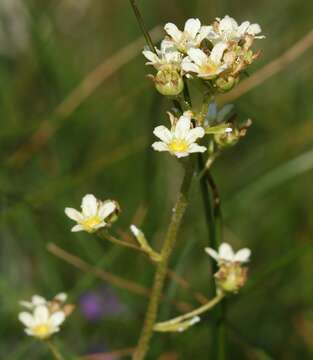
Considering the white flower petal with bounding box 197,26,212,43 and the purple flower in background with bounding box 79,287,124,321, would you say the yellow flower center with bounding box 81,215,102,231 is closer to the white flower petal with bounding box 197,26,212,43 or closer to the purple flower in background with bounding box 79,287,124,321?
the white flower petal with bounding box 197,26,212,43

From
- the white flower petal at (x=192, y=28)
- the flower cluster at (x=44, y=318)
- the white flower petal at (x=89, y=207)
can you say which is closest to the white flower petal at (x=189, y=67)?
the white flower petal at (x=192, y=28)

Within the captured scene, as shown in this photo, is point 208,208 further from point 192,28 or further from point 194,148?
point 192,28

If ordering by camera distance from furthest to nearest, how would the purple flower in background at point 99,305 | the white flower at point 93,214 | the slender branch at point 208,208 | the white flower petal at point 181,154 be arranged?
the purple flower in background at point 99,305
the slender branch at point 208,208
the white flower at point 93,214
the white flower petal at point 181,154

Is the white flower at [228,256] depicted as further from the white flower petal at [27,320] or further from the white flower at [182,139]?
the white flower petal at [27,320]

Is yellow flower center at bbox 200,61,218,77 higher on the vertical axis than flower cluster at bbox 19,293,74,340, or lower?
higher

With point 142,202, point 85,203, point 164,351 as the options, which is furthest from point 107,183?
point 85,203

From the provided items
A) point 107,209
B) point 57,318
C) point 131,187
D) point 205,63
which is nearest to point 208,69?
point 205,63

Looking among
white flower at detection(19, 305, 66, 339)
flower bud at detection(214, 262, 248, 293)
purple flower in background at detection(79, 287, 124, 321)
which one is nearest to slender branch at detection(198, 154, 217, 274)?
flower bud at detection(214, 262, 248, 293)
